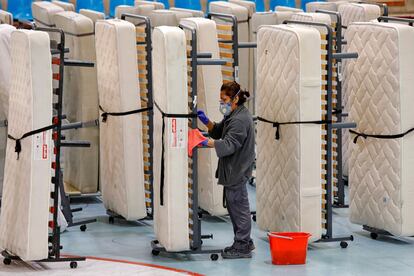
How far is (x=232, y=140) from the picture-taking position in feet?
28.7

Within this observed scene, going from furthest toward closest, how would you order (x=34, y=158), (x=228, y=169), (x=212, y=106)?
(x=212, y=106), (x=228, y=169), (x=34, y=158)

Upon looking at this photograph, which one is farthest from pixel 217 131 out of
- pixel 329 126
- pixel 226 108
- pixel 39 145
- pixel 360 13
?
pixel 360 13

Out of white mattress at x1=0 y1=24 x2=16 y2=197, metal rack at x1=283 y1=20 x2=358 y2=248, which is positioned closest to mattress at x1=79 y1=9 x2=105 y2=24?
white mattress at x1=0 y1=24 x2=16 y2=197

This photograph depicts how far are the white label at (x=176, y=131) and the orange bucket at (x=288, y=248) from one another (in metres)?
1.01

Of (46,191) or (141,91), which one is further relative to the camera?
(141,91)

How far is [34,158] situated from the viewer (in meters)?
8.32

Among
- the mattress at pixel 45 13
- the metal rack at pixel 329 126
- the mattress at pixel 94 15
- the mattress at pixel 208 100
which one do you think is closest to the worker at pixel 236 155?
the metal rack at pixel 329 126

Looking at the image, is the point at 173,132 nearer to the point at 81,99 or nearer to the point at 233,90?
the point at 233,90

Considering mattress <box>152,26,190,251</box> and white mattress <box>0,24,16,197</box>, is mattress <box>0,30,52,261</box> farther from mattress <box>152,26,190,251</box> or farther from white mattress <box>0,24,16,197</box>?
white mattress <box>0,24,16,197</box>

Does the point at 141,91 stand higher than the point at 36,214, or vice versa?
the point at 141,91

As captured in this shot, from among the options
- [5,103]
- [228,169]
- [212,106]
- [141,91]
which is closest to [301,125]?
[228,169]

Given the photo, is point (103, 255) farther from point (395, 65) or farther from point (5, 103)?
point (395, 65)

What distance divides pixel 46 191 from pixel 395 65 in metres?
2.94

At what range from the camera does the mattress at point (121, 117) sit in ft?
32.7
